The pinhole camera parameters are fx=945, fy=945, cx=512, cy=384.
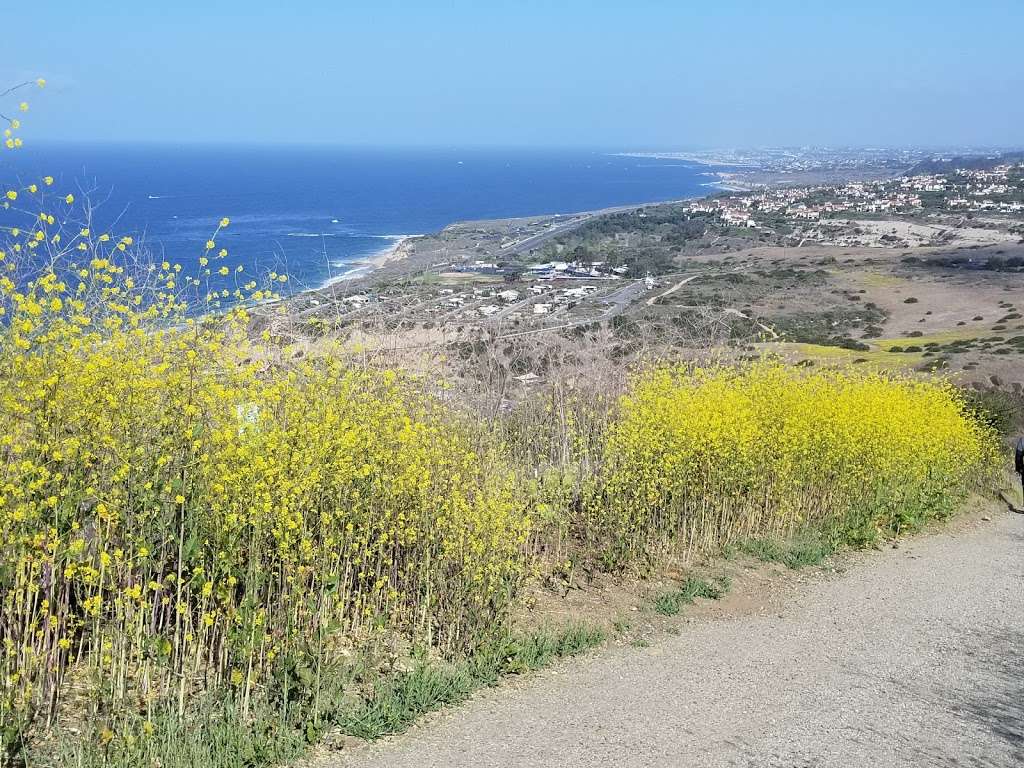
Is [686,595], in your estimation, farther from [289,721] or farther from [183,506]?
→ [183,506]

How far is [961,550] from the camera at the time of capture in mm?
12031

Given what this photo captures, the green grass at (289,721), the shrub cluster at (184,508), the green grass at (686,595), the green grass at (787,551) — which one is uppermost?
the shrub cluster at (184,508)

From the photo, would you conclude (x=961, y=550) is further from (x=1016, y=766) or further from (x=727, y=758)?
(x=727, y=758)

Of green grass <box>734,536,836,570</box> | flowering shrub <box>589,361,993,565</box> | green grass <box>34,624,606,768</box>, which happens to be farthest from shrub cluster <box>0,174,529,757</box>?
green grass <box>734,536,836,570</box>

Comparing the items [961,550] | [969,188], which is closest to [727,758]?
[961,550]

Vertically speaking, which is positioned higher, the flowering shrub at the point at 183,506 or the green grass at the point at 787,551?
the flowering shrub at the point at 183,506

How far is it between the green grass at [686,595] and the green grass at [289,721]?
66.3 inches

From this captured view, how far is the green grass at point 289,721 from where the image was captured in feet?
17.1

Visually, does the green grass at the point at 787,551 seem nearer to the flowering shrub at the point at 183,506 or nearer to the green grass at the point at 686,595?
the green grass at the point at 686,595

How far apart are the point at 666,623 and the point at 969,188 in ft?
412

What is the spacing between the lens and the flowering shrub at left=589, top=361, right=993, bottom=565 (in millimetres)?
9852

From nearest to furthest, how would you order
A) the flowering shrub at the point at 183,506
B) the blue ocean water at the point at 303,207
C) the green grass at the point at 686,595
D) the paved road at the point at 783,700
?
the flowering shrub at the point at 183,506
the paved road at the point at 783,700
the green grass at the point at 686,595
the blue ocean water at the point at 303,207

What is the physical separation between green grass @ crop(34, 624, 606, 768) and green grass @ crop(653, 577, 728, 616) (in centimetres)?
168

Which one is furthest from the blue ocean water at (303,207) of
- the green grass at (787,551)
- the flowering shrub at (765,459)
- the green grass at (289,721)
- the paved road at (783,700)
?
the green grass at (787,551)
